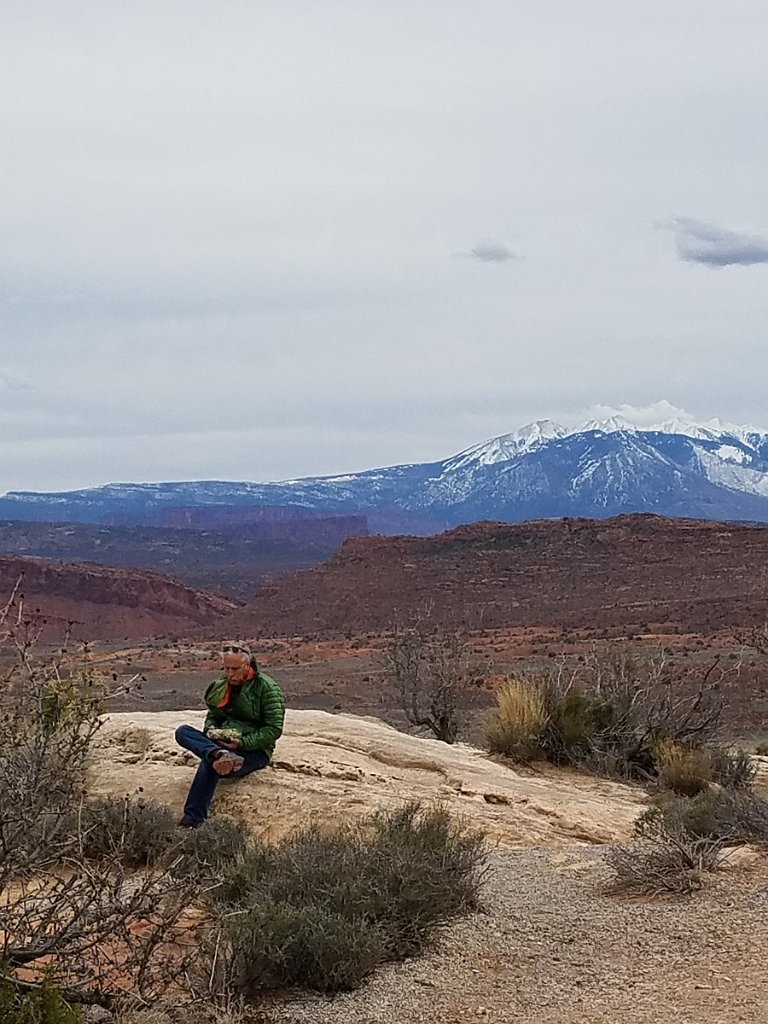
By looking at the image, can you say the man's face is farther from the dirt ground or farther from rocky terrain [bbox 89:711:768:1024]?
the dirt ground

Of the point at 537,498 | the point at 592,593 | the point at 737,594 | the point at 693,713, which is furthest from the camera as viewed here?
the point at 537,498

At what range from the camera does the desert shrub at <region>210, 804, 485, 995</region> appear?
511 cm

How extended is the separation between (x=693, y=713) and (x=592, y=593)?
36.7m

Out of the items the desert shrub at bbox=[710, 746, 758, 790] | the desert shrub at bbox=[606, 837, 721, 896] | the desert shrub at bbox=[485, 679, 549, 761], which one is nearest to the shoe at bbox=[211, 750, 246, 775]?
the desert shrub at bbox=[606, 837, 721, 896]

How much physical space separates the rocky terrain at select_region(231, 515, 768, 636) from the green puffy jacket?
105 feet

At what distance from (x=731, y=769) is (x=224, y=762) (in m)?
4.90

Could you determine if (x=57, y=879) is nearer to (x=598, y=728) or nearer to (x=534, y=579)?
(x=598, y=728)

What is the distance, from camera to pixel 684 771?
32.8 feet

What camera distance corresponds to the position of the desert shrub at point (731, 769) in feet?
33.0

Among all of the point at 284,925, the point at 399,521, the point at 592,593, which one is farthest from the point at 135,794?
the point at 399,521

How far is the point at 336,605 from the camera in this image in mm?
52906

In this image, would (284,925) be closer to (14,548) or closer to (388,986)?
(388,986)

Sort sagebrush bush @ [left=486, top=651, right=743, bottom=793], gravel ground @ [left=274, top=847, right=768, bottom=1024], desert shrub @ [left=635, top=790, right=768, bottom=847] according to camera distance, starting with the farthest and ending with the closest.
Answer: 1. sagebrush bush @ [left=486, top=651, right=743, bottom=793]
2. desert shrub @ [left=635, top=790, right=768, bottom=847]
3. gravel ground @ [left=274, top=847, right=768, bottom=1024]

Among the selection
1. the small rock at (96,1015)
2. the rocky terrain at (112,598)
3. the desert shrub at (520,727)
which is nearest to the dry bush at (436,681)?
the desert shrub at (520,727)
